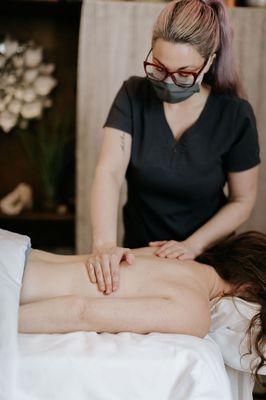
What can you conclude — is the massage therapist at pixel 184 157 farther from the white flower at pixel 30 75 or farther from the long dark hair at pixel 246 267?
the white flower at pixel 30 75

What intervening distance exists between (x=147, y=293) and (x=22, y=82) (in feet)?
6.07

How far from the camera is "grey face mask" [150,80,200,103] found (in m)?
1.65

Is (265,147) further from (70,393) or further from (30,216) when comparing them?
(70,393)

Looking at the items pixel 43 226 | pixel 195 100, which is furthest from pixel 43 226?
pixel 195 100

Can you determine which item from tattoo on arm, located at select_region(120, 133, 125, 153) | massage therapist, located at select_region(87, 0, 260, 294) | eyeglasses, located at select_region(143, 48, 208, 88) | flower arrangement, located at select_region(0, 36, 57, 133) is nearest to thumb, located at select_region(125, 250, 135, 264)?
massage therapist, located at select_region(87, 0, 260, 294)

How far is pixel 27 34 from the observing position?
3139mm

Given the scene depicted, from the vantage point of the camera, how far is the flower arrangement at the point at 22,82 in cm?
301

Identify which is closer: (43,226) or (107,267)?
(107,267)

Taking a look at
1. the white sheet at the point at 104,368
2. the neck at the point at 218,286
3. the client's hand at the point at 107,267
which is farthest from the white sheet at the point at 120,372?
the neck at the point at 218,286

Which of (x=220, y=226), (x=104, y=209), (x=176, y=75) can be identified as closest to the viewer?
(x=176, y=75)

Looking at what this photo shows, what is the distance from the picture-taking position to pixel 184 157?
1.82 meters

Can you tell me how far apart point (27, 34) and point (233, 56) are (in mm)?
1705

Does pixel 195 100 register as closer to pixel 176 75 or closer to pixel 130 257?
pixel 176 75

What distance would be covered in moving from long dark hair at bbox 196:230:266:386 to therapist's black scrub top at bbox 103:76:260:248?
20 cm
